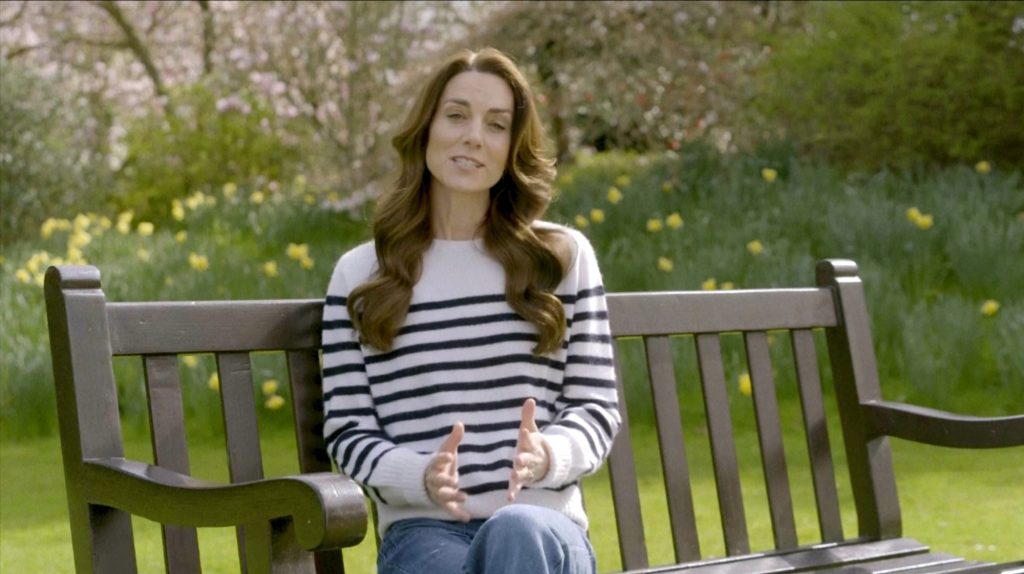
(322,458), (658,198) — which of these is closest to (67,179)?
(658,198)

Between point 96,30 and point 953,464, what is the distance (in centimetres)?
1187

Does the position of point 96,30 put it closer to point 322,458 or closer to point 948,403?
point 948,403

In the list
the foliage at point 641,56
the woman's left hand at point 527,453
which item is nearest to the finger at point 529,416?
the woman's left hand at point 527,453

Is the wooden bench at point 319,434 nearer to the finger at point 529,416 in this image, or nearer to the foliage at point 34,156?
the finger at point 529,416

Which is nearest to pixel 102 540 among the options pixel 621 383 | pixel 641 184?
pixel 621 383

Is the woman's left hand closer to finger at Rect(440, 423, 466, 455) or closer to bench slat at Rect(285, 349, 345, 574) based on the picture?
finger at Rect(440, 423, 466, 455)

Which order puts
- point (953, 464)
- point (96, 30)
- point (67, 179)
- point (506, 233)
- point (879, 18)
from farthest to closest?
point (96, 30) < point (67, 179) < point (879, 18) < point (953, 464) < point (506, 233)

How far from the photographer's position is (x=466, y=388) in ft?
8.17

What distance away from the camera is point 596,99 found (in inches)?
337

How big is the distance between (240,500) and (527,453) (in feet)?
1.87

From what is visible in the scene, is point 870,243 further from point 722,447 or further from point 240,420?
point 240,420

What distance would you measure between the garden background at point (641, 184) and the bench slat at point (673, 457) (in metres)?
1.17

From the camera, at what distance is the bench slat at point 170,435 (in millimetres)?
2326

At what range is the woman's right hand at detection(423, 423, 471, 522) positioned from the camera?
7.54ft
